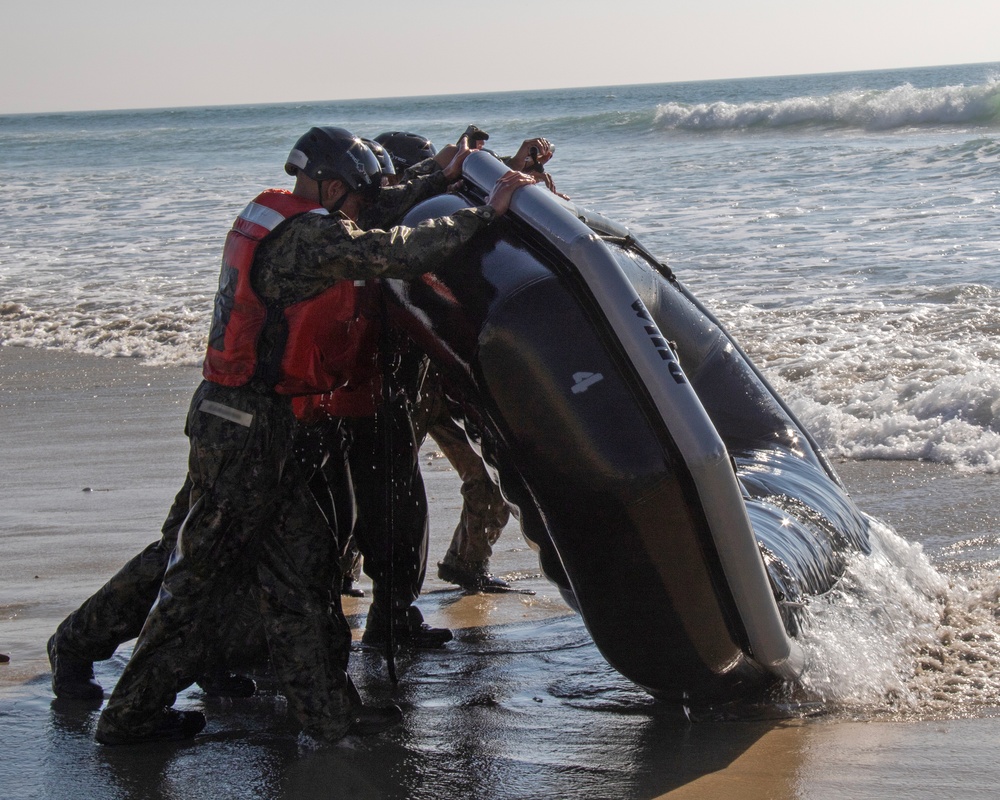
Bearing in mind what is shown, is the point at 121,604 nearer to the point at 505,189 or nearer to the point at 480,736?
the point at 480,736

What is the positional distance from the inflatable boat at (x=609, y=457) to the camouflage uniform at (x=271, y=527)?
0.21 metres

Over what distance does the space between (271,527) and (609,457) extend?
961mm

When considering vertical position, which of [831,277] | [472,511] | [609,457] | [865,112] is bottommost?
[472,511]

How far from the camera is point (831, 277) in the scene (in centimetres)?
1134

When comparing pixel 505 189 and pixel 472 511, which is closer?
pixel 505 189

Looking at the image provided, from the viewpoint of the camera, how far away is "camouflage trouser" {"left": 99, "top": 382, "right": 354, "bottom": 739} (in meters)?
3.40

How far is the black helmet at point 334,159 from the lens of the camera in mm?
3523

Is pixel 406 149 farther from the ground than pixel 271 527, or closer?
farther from the ground

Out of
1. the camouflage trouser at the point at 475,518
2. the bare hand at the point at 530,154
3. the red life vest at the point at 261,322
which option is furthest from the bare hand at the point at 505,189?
the camouflage trouser at the point at 475,518

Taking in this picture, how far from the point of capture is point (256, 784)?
3160 mm

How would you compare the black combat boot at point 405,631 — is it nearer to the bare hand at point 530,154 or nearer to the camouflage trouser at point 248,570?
the camouflage trouser at point 248,570

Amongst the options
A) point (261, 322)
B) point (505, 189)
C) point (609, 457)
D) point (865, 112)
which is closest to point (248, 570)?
point (261, 322)

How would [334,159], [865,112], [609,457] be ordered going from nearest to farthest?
1. [609,457]
2. [334,159]
3. [865,112]

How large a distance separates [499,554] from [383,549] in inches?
42.1
